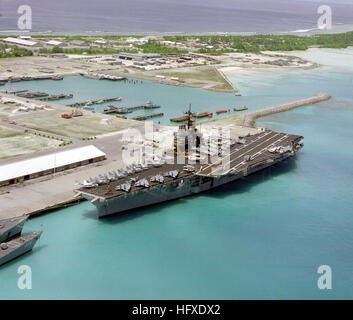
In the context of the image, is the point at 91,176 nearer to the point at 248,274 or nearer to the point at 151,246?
the point at 151,246

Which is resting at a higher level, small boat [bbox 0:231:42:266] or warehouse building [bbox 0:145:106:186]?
warehouse building [bbox 0:145:106:186]

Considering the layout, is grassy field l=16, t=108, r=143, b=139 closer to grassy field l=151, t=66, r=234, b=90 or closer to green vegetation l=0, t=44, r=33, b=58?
grassy field l=151, t=66, r=234, b=90

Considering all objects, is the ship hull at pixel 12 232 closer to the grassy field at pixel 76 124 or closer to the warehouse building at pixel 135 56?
the grassy field at pixel 76 124

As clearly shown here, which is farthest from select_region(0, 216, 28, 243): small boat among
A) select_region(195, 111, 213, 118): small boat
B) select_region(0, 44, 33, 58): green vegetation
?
select_region(0, 44, 33, 58): green vegetation

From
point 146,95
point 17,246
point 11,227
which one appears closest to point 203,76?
point 146,95

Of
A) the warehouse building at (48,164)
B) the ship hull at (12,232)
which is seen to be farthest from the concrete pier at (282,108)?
the ship hull at (12,232)
